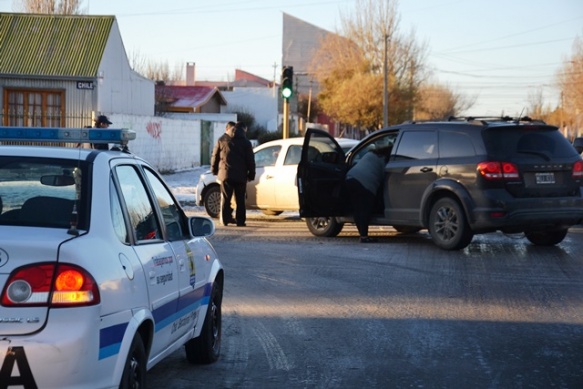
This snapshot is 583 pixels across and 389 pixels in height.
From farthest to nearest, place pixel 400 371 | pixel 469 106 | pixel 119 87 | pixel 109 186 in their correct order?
1. pixel 469 106
2. pixel 119 87
3. pixel 400 371
4. pixel 109 186

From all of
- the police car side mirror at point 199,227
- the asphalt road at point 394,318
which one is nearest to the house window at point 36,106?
the asphalt road at point 394,318

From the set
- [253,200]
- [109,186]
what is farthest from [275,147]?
[109,186]

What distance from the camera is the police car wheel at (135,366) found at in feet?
16.6

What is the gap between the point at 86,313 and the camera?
15.0 ft

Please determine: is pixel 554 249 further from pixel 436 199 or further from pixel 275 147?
pixel 275 147

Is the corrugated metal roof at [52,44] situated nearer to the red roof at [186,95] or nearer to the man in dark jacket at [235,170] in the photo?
the man in dark jacket at [235,170]

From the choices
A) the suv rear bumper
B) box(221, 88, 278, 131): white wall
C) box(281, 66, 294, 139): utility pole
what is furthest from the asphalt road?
box(221, 88, 278, 131): white wall

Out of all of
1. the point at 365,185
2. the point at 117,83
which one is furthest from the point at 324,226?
the point at 117,83

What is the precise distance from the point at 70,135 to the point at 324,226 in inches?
418

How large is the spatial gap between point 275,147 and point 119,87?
18.1m

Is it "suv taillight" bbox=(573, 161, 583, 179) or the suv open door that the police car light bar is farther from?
"suv taillight" bbox=(573, 161, 583, 179)

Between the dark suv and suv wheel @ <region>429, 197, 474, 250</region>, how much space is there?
1cm

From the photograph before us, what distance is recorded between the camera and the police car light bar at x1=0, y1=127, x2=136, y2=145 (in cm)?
588

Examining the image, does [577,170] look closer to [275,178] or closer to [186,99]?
[275,178]
